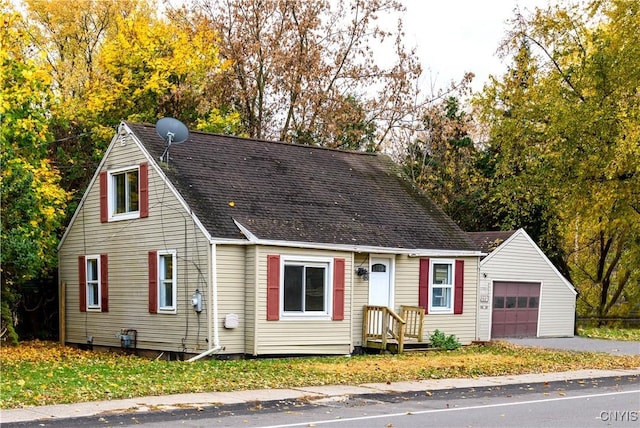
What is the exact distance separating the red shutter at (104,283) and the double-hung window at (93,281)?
0.58 ft

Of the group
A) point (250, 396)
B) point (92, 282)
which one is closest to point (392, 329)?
point (92, 282)

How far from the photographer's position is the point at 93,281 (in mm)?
24328

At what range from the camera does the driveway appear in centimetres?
2509

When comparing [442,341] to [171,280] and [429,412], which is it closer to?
[171,280]

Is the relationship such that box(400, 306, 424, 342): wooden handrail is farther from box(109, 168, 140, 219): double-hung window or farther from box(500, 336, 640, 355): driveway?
box(109, 168, 140, 219): double-hung window

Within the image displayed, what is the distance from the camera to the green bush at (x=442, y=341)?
23672 mm

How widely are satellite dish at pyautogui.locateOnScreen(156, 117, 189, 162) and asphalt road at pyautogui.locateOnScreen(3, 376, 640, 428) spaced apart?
10.2m

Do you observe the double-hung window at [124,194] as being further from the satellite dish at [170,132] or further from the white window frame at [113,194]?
the satellite dish at [170,132]

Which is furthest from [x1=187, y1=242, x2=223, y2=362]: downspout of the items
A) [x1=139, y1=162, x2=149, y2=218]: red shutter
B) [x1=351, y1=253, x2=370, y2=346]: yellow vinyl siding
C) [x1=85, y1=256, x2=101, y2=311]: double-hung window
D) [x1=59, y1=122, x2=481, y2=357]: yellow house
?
[x1=85, y1=256, x2=101, y2=311]: double-hung window

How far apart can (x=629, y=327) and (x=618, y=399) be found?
26.4m

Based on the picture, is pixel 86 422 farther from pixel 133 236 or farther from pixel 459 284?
pixel 459 284

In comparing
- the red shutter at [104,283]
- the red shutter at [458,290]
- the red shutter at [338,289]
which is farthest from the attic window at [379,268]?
the red shutter at [104,283]

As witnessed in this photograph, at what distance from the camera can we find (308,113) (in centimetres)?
3547

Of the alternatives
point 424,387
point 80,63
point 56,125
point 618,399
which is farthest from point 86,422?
point 80,63
